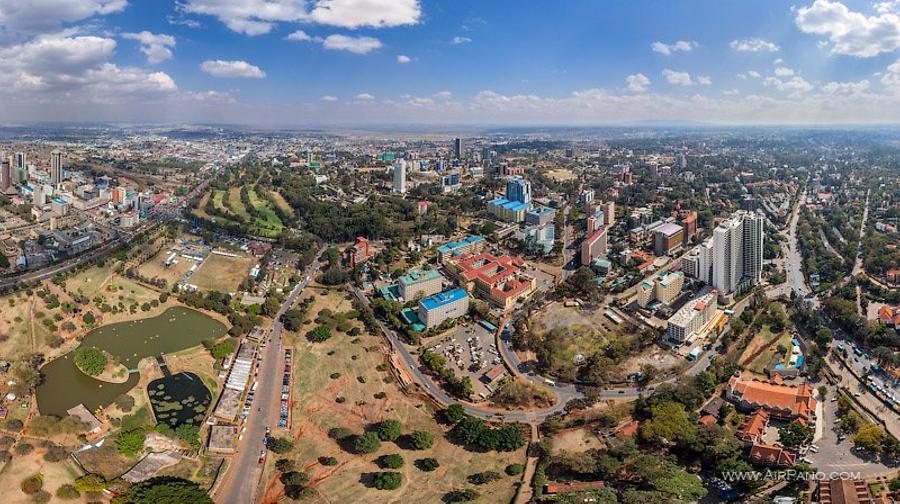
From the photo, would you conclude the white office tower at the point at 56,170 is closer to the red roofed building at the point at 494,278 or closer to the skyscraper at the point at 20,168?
the skyscraper at the point at 20,168

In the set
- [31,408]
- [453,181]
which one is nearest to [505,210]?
[453,181]

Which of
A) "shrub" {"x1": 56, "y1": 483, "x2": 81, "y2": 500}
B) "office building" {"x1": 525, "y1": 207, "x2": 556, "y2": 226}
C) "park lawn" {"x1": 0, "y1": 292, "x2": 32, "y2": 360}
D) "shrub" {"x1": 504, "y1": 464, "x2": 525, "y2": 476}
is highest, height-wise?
"office building" {"x1": 525, "y1": 207, "x2": 556, "y2": 226}

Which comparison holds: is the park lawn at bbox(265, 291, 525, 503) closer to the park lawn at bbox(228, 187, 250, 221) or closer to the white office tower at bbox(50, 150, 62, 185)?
the park lawn at bbox(228, 187, 250, 221)

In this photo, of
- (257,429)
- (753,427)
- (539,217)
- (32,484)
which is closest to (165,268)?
(257,429)

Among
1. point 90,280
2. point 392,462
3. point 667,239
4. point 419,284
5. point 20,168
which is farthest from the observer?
point 20,168

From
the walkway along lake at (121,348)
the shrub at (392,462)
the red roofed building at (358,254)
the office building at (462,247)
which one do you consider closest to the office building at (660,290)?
the office building at (462,247)

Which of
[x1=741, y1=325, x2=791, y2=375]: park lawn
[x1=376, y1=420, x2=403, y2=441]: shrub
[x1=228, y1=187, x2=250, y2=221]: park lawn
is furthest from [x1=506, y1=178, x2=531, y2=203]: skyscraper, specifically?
[x1=376, y1=420, x2=403, y2=441]: shrub

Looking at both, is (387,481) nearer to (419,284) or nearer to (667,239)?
(419,284)
